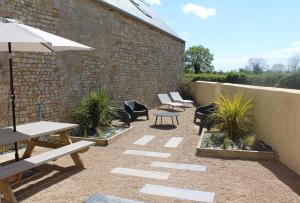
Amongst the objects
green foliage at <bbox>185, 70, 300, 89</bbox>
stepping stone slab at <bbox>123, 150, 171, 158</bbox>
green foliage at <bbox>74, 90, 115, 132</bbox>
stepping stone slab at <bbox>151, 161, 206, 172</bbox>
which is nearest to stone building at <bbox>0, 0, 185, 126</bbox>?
green foliage at <bbox>74, 90, 115, 132</bbox>

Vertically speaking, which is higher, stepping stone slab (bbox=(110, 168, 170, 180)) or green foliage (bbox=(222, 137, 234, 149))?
green foliage (bbox=(222, 137, 234, 149))

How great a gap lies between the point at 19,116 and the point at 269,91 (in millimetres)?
5428

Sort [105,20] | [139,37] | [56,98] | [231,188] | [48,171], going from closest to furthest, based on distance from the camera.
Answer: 1. [231,188]
2. [48,171]
3. [56,98]
4. [105,20]
5. [139,37]

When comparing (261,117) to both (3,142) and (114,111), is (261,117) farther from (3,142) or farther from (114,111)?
(3,142)

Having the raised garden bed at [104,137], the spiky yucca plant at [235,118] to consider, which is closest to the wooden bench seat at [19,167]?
the raised garden bed at [104,137]

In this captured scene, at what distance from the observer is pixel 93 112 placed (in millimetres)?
8055

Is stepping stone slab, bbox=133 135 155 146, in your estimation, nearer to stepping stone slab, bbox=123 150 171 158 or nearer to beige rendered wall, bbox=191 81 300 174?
stepping stone slab, bbox=123 150 171 158

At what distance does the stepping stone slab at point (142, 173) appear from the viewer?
16.2 ft

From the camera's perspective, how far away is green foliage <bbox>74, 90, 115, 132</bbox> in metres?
8.02

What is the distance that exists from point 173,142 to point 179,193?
3374mm

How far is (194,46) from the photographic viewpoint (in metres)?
68.2

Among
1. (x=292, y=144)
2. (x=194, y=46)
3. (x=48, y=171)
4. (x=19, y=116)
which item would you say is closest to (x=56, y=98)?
(x=19, y=116)

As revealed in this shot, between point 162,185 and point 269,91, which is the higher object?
point 269,91

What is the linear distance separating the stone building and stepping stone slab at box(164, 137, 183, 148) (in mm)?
2955
